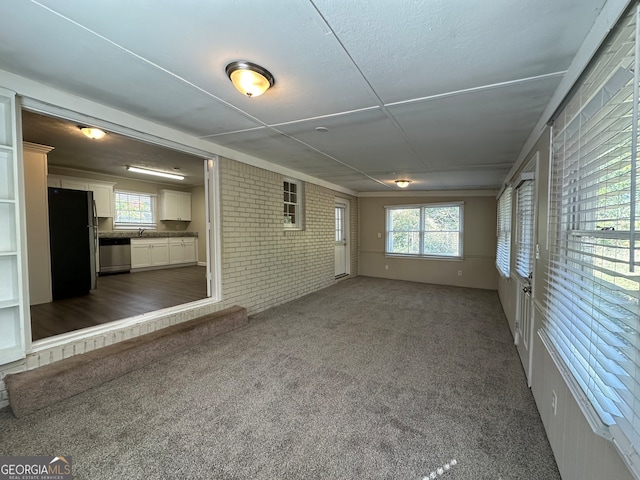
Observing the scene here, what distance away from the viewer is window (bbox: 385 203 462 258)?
697 cm

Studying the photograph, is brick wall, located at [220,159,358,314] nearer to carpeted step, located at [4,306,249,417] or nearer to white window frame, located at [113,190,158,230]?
carpeted step, located at [4,306,249,417]

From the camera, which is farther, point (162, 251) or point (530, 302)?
point (162, 251)

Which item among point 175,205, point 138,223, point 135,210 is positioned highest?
point 175,205

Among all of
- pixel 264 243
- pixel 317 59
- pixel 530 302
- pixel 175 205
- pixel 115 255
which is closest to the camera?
pixel 317 59

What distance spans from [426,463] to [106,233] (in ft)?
25.2

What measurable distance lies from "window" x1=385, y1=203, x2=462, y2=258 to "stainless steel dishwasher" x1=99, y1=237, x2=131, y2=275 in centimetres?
674

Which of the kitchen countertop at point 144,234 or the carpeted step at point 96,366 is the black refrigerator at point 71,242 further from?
the carpeted step at point 96,366

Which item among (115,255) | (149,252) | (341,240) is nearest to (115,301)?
(115,255)

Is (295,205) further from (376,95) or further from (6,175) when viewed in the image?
(6,175)

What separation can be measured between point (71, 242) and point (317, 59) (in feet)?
16.8

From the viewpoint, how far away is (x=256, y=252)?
4.39m

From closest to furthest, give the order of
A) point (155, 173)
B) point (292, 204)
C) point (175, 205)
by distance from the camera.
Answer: point (292, 204)
point (155, 173)
point (175, 205)

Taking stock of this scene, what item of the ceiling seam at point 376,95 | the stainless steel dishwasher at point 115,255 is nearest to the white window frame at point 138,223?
the stainless steel dishwasher at point 115,255

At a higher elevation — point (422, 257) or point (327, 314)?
point (422, 257)
